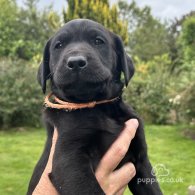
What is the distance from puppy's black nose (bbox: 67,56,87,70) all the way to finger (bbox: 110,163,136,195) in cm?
76

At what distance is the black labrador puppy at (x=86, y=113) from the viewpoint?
2.60m

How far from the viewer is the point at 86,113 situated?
9.18 feet

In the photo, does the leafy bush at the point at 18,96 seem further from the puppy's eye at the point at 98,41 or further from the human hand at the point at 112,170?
the human hand at the point at 112,170

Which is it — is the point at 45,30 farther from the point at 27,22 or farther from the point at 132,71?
the point at 132,71

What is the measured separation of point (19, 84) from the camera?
1192 cm

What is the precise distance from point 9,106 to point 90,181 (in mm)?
9490

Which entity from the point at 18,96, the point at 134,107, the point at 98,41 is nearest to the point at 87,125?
the point at 98,41

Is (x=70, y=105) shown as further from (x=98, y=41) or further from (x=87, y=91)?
(x=98, y=41)

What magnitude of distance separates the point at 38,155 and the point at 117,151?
6.33 metres

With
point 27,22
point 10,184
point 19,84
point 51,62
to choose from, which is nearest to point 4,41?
point 27,22

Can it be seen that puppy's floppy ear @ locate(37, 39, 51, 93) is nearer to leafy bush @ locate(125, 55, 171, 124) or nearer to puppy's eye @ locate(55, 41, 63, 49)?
puppy's eye @ locate(55, 41, 63, 49)

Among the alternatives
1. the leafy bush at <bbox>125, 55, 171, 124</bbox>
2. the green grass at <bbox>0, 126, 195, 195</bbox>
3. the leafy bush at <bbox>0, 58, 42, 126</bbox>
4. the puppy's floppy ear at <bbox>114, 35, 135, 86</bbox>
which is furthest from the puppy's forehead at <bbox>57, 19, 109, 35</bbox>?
the leafy bush at <bbox>125, 55, 171, 124</bbox>

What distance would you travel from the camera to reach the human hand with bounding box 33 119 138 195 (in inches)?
106

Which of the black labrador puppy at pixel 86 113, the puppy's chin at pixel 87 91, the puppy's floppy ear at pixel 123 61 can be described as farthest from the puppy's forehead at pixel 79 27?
the puppy's chin at pixel 87 91
